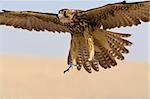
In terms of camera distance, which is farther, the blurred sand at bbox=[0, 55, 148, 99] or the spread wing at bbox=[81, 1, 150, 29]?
the blurred sand at bbox=[0, 55, 148, 99]

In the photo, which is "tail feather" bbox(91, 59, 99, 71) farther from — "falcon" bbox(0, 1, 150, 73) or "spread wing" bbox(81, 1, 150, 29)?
"spread wing" bbox(81, 1, 150, 29)

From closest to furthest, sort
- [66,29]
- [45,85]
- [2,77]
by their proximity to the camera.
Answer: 1. [66,29]
2. [2,77]
3. [45,85]

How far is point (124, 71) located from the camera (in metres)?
5.46

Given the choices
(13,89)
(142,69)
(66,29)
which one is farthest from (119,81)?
(66,29)

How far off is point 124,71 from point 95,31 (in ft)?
6.26

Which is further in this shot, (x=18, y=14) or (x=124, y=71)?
(x=124, y=71)

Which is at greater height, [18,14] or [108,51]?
[18,14]

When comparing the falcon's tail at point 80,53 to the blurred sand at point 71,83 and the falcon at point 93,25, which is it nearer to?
the falcon at point 93,25

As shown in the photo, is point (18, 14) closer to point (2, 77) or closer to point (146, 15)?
point (146, 15)

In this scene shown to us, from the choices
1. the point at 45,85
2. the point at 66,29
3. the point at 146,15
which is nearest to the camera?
the point at 146,15

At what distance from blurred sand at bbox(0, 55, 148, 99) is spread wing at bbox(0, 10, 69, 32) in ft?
2.57

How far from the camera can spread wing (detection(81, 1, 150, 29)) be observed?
344 centimetres

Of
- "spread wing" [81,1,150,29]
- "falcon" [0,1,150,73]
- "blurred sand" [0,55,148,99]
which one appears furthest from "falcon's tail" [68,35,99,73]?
"blurred sand" [0,55,148,99]

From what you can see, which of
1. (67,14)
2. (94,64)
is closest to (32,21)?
(67,14)
